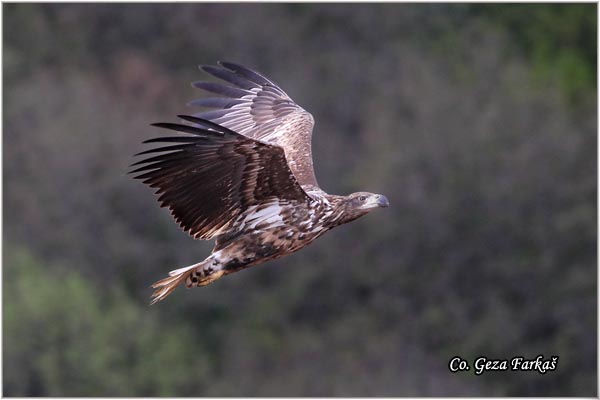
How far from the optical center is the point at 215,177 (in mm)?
10094

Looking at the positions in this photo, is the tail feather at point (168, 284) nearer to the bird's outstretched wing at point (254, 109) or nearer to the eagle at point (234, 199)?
the eagle at point (234, 199)

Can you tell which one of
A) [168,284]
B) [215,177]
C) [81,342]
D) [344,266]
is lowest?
[81,342]

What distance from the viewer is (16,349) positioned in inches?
1203

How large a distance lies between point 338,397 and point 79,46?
20.5 metres

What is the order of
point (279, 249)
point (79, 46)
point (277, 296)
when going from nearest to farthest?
point (279, 249)
point (277, 296)
point (79, 46)

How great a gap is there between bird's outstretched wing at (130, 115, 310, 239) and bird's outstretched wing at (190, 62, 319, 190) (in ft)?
5.89

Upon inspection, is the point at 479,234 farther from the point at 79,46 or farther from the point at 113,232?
the point at 79,46

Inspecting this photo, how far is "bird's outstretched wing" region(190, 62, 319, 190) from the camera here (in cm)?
1236

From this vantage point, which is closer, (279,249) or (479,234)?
(279,249)

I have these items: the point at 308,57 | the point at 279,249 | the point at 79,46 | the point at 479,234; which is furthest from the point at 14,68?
the point at 279,249

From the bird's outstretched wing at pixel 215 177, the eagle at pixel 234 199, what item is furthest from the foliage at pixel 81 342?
the bird's outstretched wing at pixel 215 177

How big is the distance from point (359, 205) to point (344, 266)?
23818mm

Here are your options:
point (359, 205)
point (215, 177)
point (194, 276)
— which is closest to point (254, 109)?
point (359, 205)

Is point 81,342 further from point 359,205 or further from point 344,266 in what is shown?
point 359,205
